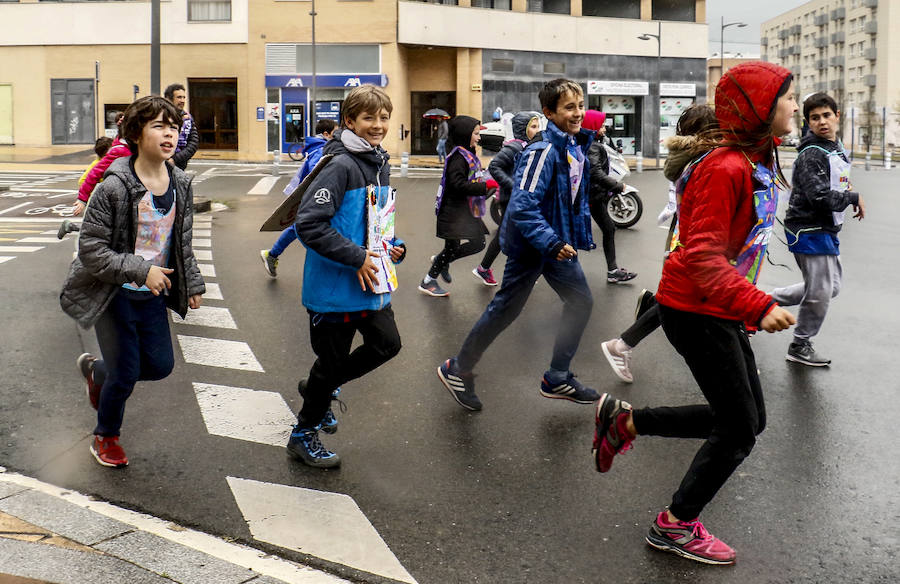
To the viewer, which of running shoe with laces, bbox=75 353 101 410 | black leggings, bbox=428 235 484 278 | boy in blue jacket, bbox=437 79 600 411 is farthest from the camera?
black leggings, bbox=428 235 484 278

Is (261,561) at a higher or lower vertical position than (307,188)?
lower

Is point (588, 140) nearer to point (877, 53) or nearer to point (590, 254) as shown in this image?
point (590, 254)

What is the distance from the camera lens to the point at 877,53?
10925 cm

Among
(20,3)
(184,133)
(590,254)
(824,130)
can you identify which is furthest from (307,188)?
(20,3)

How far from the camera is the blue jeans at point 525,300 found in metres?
5.75

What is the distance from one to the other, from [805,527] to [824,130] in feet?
11.2

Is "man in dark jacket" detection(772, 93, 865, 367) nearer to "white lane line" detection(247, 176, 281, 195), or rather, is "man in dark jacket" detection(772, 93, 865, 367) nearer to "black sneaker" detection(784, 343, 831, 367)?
"black sneaker" detection(784, 343, 831, 367)

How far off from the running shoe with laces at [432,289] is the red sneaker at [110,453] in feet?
17.1

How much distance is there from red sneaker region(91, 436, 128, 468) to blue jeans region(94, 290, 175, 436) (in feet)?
0.09

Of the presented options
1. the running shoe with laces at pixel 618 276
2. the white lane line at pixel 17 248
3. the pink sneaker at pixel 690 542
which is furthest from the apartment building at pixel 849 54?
the pink sneaker at pixel 690 542

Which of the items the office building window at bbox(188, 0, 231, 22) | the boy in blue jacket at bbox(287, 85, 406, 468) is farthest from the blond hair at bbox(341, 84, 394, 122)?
the office building window at bbox(188, 0, 231, 22)

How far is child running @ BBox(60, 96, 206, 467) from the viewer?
4391 millimetres

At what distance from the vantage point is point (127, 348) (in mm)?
4496

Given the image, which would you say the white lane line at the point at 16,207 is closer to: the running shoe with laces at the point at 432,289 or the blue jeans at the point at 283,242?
the blue jeans at the point at 283,242
